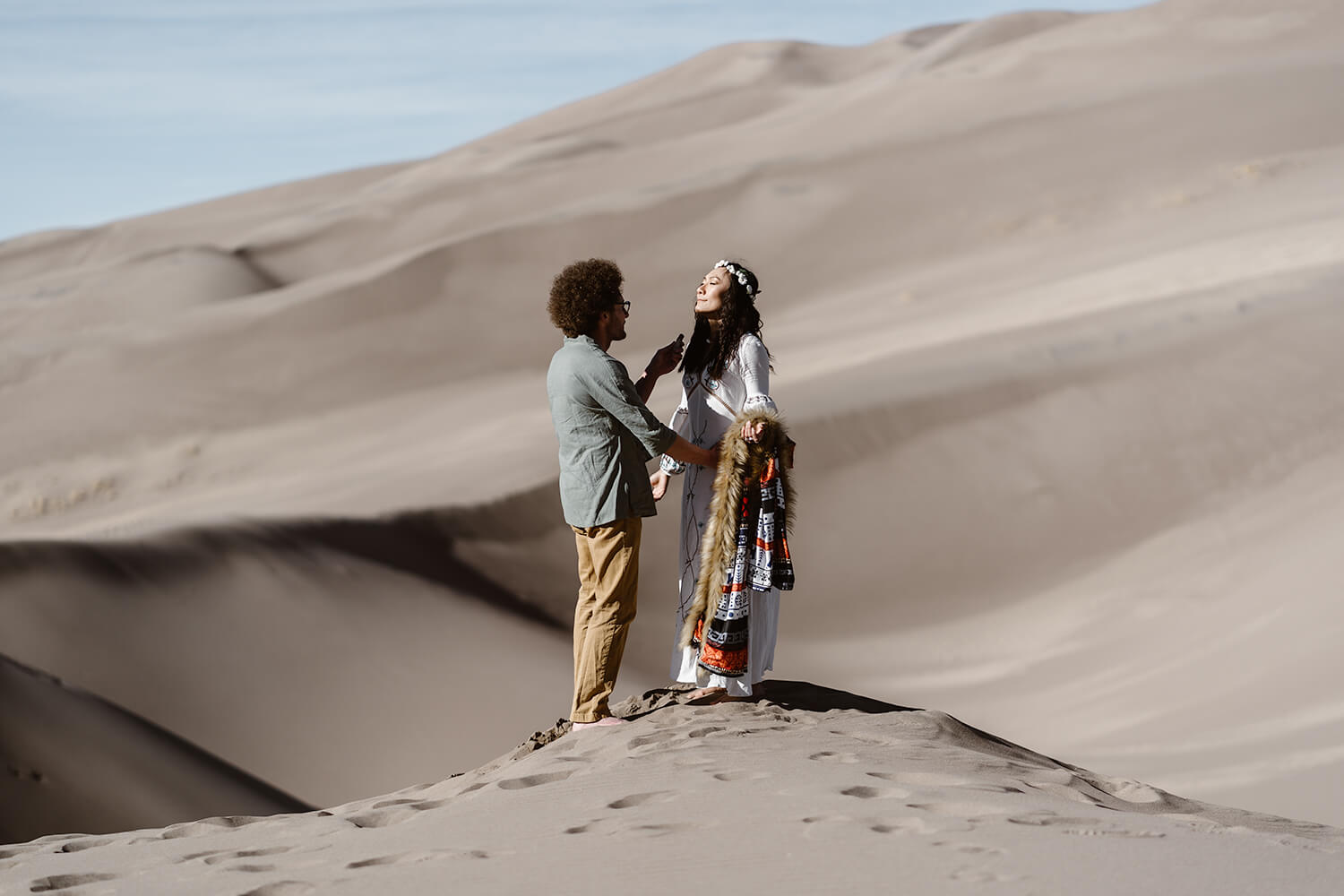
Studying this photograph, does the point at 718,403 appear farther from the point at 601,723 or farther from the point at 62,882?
the point at 62,882

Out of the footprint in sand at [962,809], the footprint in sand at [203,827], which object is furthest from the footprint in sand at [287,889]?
the footprint in sand at [962,809]

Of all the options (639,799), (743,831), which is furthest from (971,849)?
(639,799)

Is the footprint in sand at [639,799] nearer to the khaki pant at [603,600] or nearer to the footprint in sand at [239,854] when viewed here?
the khaki pant at [603,600]

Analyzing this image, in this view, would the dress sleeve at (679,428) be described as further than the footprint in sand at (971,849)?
Yes

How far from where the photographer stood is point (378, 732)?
991 centimetres

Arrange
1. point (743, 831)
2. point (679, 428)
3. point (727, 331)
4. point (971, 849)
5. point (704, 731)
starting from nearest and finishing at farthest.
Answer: point (971, 849)
point (743, 831)
point (704, 731)
point (727, 331)
point (679, 428)

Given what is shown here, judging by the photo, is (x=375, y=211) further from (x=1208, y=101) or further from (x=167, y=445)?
(x=1208, y=101)

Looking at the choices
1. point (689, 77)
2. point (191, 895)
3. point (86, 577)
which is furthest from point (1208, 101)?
point (689, 77)

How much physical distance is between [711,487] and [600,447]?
0.62 metres

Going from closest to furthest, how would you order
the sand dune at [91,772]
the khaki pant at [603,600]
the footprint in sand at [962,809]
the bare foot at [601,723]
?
the footprint in sand at [962,809], the khaki pant at [603,600], the bare foot at [601,723], the sand dune at [91,772]

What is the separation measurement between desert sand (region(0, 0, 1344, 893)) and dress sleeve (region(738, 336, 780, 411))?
1152mm

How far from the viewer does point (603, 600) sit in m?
5.18

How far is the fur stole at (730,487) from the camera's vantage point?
5391 mm

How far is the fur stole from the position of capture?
5.39 m
